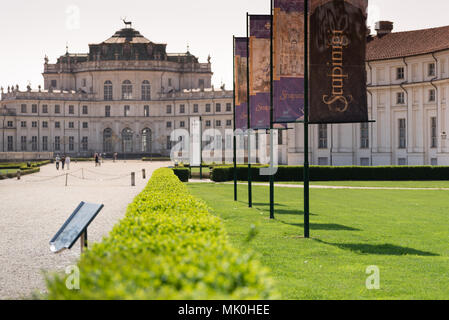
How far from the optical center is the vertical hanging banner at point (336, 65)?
13.7m

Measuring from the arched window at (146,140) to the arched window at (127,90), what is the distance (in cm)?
718

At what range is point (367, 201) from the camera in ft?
80.7

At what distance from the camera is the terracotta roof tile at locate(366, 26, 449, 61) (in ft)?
178

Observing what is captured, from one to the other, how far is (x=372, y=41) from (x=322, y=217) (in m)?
47.9

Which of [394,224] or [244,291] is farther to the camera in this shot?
[394,224]

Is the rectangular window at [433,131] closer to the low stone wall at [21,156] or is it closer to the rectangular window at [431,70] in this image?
the rectangular window at [431,70]

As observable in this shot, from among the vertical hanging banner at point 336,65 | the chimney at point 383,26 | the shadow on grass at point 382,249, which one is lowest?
the shadow on grass at point 382,249

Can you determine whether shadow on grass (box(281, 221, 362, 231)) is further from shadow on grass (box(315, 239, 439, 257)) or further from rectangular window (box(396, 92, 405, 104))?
rectangular window (box(396, 92, 405, 104))

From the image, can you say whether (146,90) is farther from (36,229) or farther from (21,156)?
(36,229)

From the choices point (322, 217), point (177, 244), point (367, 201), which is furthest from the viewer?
point (367, 201)

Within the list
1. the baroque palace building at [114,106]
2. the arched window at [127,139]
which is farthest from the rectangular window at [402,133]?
the arched window at [127,139]

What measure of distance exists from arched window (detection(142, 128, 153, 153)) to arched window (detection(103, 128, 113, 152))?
6.08m

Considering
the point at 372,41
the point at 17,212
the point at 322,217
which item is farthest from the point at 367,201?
the point at 372,41

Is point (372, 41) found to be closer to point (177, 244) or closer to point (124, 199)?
point (124, 199)
